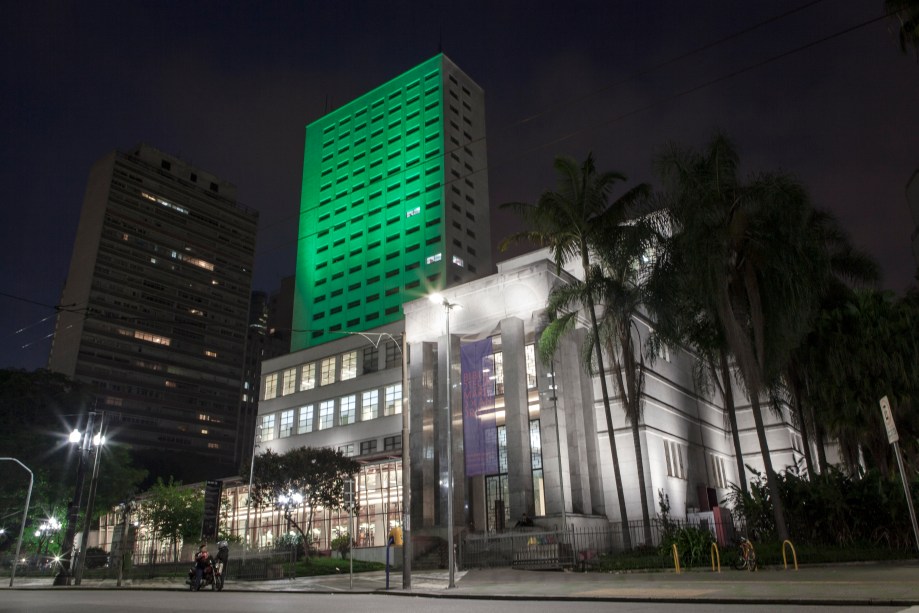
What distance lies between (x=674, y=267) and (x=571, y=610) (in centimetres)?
1738

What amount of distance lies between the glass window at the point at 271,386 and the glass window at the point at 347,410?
9.52 metres

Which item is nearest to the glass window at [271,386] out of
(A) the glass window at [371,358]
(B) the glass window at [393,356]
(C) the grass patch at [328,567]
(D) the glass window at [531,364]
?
(A) the glass window at [371,358]

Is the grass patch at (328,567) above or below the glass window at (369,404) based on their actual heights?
below

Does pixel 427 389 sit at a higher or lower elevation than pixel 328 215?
lower

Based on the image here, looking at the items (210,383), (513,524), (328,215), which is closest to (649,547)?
(513,524)

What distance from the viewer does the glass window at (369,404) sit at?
2188 inches

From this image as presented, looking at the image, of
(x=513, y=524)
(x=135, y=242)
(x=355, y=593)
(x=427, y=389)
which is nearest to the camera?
(x=355, y=593)

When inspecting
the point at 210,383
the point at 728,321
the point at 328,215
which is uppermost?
the point at 328,215

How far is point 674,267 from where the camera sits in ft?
89.1

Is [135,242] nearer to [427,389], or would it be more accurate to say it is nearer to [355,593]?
[427,389]

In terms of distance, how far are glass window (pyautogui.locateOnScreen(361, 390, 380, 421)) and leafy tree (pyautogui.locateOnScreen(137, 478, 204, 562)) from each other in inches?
580

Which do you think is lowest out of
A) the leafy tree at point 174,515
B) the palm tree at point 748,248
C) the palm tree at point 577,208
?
the leafy tree at point 174,515

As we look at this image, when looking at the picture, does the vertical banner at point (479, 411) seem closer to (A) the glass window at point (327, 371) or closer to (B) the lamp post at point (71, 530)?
(B) the lamp post at point (71, 530)

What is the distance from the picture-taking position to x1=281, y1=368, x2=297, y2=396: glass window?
63125 mm
